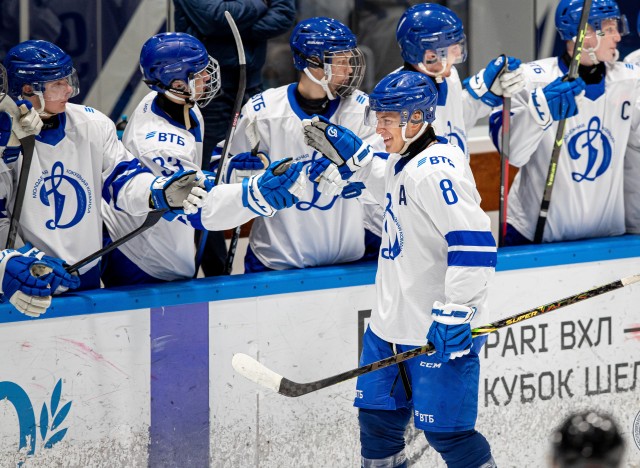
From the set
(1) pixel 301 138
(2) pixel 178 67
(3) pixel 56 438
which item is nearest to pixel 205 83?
(2) pixel 178 67

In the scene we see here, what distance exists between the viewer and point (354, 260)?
13.4 feet

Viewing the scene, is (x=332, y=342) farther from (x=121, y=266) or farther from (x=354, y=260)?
(x=121, y=266)

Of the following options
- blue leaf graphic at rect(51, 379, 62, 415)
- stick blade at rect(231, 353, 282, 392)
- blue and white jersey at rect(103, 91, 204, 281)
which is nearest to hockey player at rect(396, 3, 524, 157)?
blue and white jersey at rect(103, 91, 204, 281)

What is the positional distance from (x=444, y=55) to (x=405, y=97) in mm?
716

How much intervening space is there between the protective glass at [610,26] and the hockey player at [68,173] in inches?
59.4

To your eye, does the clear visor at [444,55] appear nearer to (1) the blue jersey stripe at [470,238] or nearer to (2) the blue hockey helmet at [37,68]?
(1) the blue jersey stripe at [470,238]

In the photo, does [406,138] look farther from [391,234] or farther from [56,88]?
[56,88]

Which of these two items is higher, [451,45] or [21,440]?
[451,45]

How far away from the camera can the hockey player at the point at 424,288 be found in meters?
3.19

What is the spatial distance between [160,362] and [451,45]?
1309 millimetres

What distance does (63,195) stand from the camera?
11.8ft

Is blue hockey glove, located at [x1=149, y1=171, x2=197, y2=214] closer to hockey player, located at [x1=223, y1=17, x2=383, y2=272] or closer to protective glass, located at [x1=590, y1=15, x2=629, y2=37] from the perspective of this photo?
hockey player, located at [x1=223, y1=17, x2=383, y2=272]

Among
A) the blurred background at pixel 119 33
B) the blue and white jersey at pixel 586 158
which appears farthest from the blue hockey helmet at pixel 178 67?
the blurred background at pixel 119 33

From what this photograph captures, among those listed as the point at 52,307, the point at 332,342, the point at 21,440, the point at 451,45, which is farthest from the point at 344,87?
the point at 21,440
